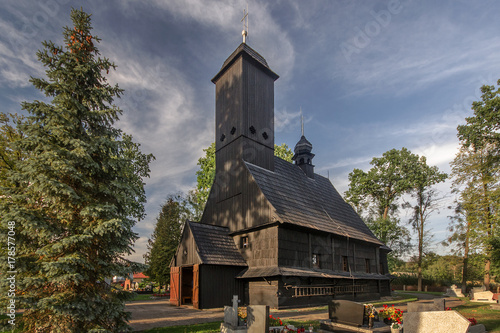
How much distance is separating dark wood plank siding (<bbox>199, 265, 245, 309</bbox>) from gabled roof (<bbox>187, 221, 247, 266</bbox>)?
1.39 ft

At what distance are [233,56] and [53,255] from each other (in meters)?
19.4

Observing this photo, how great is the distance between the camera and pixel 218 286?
18250 mm

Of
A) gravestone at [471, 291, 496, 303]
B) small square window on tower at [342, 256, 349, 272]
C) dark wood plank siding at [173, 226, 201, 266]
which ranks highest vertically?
dark wood plank siding at [173, 226, 201, 266]

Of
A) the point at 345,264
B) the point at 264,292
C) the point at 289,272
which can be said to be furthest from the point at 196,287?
the point at 345,264

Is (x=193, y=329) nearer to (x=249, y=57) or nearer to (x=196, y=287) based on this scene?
(x=196, y=287)

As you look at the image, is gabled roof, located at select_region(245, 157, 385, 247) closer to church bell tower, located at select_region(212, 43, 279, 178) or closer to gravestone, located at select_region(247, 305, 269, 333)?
church bell tower, located at select_region(212, 43, 279, 178)

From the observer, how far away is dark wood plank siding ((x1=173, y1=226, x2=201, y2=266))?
18513 mm

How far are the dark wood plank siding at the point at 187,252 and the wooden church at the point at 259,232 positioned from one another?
0.06 meters

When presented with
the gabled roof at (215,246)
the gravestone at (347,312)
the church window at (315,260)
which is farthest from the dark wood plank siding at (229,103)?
the gravestone at (347,312)

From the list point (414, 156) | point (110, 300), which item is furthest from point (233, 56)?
point (414, 156)

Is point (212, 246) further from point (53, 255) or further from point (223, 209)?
point (53, 255)

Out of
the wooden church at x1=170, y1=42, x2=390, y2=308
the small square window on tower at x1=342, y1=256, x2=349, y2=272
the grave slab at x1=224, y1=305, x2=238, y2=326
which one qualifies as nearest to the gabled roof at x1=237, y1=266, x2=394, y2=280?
the wooden church at x1=170, y1=42, x2=390, y2=308

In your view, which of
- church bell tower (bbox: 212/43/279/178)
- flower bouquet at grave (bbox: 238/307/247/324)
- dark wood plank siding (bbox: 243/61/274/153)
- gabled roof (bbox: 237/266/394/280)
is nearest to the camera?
flower bouquet at grave (bbox: 238/307/247/324)

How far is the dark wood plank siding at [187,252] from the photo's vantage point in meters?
18.5
